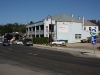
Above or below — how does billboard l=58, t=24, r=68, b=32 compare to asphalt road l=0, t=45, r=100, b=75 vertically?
above

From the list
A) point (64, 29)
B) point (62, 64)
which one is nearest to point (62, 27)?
point (64, 29)

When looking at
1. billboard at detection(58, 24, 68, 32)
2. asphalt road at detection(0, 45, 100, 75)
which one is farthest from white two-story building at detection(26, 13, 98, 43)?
asphalt road at detection(0, 45, 100, 75)

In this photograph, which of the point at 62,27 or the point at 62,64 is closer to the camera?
the point at 62,64

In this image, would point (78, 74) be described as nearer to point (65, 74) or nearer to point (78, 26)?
point (65, 74)

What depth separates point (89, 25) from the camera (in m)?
99.6

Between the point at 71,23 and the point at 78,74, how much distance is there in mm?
61646

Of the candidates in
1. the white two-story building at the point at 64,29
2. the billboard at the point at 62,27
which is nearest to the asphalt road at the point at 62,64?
the white two-story building at the point at 64,29

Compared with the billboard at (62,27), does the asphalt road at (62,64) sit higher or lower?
lower

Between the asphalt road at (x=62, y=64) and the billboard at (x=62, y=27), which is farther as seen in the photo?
the billboard at (x=62, y=27)

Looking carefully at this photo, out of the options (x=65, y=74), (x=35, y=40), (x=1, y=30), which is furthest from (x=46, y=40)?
(x=1, y=30)

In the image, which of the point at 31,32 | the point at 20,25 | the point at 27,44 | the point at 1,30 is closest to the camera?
the point at 27,44

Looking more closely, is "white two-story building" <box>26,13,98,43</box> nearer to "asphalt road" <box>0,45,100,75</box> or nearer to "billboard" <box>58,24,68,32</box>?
"billboard" <box>58,24,68,32</box>

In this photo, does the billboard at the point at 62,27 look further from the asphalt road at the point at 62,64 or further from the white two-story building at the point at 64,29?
the asphalt road at the point at 62,64

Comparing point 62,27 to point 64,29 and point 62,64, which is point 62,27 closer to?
point 64,29
